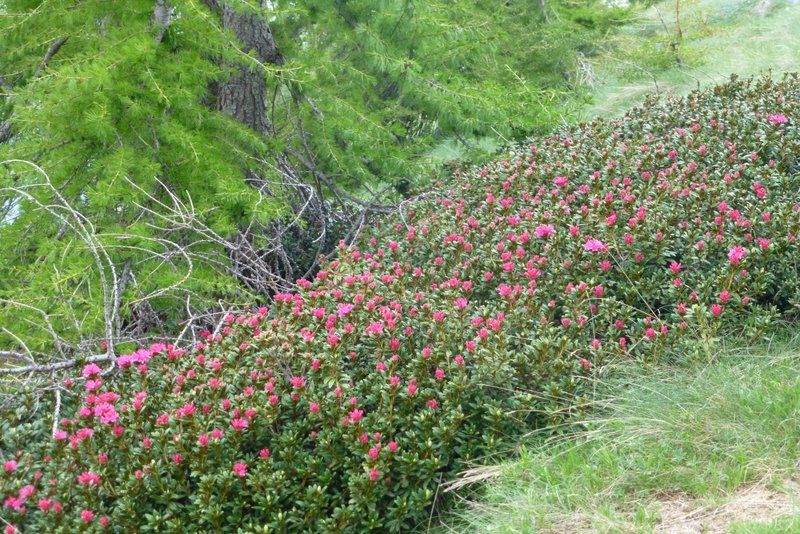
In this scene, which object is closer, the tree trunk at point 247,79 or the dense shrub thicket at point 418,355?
the dense shrub thicket at point 418,355

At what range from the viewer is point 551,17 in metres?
10.0

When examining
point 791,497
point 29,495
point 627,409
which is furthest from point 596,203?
point 29,495

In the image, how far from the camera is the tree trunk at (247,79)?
5945 millimetres

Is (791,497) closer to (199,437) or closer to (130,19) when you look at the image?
(199,437)

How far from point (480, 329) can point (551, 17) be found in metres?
7.67

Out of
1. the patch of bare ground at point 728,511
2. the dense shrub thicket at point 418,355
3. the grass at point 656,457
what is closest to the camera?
the patch of bare ground at point 728,511

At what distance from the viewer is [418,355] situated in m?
3.34

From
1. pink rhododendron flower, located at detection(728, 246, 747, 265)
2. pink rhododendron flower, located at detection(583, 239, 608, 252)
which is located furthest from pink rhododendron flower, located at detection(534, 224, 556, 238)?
pink rhododendron flower, located at detection(728, 246, 747, 265)

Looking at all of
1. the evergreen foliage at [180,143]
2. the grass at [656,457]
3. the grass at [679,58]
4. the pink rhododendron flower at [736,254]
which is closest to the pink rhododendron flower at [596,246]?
the pink rhododendron flower at [736,254]

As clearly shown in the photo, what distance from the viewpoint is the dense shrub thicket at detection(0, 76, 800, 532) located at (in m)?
2.83

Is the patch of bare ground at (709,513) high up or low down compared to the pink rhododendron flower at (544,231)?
down

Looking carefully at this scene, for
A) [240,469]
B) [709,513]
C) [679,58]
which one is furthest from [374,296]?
[679,58]

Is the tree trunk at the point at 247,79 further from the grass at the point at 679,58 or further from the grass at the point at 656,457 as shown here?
the grass at the point at 679,58

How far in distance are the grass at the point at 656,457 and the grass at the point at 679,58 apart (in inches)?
239
